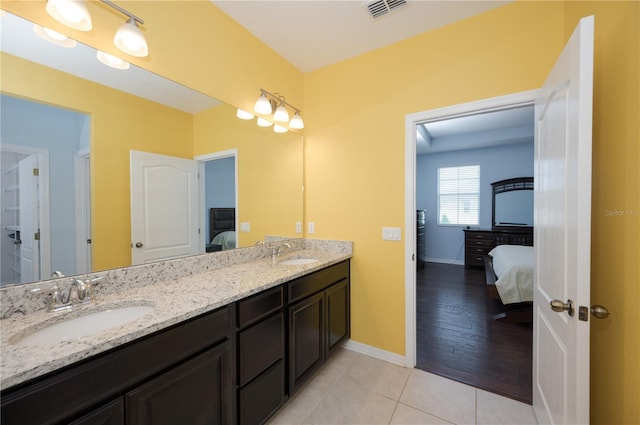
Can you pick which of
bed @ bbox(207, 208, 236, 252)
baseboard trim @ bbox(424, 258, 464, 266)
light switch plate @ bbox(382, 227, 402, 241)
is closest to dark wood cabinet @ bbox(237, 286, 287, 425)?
bed @ bbox(207, 208, 236, 252)

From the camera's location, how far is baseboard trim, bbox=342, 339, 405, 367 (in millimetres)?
2209

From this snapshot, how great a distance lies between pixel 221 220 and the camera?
6.55ft

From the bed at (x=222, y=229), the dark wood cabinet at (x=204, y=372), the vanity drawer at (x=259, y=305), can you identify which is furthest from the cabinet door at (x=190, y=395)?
the bed at (x=222, y=229)

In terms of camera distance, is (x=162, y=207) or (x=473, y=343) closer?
(x=162, y=207)

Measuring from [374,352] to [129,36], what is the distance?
279 cm

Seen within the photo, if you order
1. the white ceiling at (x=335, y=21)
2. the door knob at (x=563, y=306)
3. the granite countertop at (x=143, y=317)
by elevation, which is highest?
the white ceiling at (x=335, y=21)

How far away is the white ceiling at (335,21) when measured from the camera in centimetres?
182

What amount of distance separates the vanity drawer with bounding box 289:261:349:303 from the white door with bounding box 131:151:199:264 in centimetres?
74

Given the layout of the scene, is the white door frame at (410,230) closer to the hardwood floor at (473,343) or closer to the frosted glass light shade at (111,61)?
the hardwood floor at (473,343)

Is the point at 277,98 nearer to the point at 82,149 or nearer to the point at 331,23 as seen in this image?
the point at 331,23

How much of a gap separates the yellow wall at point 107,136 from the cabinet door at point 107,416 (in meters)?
0.70

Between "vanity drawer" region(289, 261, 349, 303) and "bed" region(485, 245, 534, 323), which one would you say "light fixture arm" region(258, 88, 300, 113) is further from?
"bed" region(485, 245, 534, 323)

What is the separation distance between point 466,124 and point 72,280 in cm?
541

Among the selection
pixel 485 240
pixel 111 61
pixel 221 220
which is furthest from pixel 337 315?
pixel 485 240
